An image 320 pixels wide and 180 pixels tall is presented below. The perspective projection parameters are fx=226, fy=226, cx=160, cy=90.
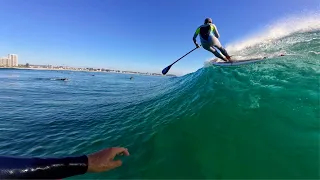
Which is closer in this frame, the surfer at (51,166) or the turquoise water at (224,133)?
the surfer at (51,166)

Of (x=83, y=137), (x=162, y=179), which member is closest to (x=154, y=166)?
(x=162, y=179)

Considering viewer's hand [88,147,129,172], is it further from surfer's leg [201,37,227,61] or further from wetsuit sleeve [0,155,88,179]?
surfer's leg [201,37,227,61]

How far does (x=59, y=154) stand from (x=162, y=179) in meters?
4.12

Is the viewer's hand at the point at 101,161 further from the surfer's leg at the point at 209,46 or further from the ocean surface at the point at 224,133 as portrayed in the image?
the surfer's leg at the point at 209,46

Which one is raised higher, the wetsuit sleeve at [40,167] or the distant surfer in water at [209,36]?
the distant surfer in water at [209,36]

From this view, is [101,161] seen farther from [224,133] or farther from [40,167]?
[224,133]

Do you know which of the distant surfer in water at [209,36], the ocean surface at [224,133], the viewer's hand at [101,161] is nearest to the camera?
the viewer's hand at [101,161]

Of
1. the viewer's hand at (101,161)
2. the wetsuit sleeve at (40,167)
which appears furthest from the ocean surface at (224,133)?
the wetsuit sleeve at (40,167)

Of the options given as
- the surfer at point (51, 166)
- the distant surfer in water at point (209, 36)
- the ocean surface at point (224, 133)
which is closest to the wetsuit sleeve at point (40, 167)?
the surfer at point (51, 166)

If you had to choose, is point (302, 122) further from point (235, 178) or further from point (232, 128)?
point (235, 178)

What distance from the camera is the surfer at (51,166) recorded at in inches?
93.7

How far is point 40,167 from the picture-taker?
2.58 metres

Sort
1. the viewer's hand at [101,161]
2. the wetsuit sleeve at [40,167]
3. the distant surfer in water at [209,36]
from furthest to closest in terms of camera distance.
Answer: the distant surfer in water at [209,36] → the viewer's hand at [101,161] → the wetsuit sleeve at [40,167]

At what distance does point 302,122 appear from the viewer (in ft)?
18.7
